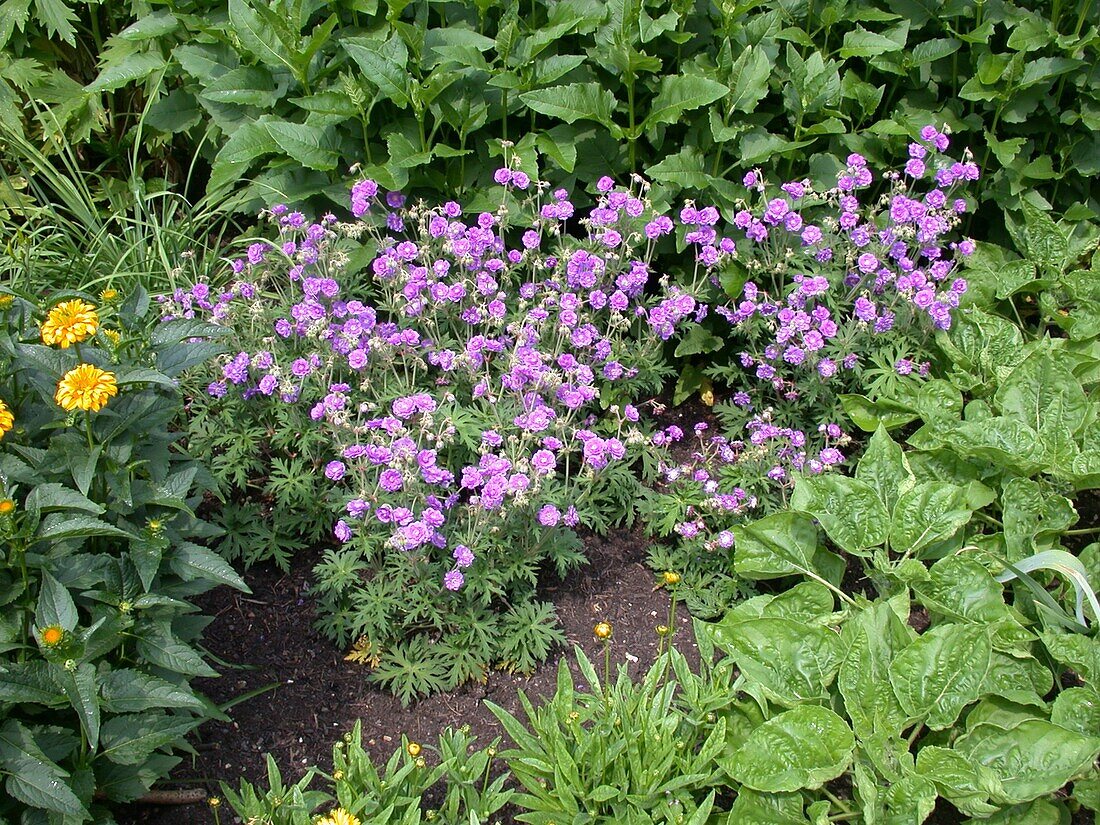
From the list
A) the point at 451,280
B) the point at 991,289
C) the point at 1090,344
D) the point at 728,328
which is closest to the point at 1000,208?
the point at 991,289

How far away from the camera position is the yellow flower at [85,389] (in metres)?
2.12

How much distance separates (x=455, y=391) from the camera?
136 inches

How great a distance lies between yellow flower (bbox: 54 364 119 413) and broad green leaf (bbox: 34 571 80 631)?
37cm

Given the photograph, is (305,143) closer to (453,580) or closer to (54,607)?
(453,580)

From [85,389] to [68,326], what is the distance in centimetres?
19

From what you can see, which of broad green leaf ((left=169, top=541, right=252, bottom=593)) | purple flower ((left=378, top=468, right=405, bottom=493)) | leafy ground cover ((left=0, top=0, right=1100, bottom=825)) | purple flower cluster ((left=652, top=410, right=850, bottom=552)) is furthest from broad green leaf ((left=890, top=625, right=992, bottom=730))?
broad green leaf ((left=169, top=541, right=252, bottom=593))

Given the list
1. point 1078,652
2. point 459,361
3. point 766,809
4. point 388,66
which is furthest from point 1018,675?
point 388,66

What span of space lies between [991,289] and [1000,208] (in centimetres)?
49

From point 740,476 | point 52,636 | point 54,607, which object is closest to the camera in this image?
point 52,636

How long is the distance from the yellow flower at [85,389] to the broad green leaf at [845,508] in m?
1.99

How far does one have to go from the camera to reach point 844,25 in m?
4.18

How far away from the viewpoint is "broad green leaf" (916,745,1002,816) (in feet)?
7.96

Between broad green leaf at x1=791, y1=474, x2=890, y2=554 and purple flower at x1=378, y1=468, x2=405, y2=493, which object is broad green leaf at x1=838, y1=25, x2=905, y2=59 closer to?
broad green leaf at x1=791, y1=474, x2=890, y2=554

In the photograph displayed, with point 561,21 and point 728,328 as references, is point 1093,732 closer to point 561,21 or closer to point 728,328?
point 728,328
